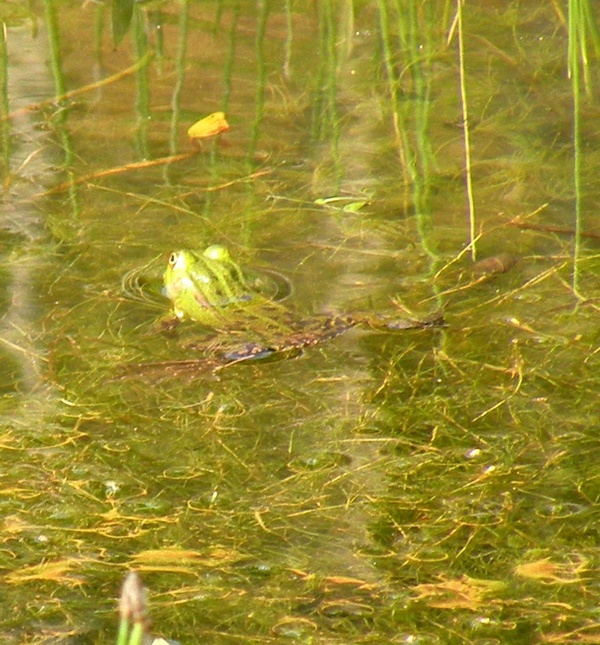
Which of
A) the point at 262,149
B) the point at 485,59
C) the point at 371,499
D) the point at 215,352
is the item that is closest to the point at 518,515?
the point at 371,499

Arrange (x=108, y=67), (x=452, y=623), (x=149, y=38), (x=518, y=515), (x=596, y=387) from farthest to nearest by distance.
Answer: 1. (x=149, y=38)
2. (x=108, y=67)
3. (x=596, y=387)
4. (x=518, y=515)
5. (x=452, y=623)

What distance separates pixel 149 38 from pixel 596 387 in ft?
10.9

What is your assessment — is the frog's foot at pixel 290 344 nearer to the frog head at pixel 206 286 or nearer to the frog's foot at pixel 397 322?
the frog's foot at pixel 397 322

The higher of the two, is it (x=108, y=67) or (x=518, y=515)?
(x=108, y=67)

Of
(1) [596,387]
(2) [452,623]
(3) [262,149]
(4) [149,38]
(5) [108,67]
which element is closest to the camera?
(2) [452,623]

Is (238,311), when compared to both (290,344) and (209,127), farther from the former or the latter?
(209,127)

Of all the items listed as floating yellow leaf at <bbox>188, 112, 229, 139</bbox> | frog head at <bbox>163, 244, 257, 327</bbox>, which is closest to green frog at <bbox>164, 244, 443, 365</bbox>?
frog head at <bbox>163, 244, 257, 327</bbox>

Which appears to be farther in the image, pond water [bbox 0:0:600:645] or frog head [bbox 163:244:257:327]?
frog head [bbox 163:244:257:327]

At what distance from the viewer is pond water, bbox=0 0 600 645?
2.31m

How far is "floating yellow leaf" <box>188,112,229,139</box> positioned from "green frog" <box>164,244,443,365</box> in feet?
3.44

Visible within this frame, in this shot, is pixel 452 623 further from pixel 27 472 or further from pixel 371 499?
pixel 27 472

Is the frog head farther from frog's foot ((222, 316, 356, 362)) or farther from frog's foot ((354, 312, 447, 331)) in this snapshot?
frog's foot ((354, 312, 447, 331))

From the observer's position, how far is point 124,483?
8.48 ft

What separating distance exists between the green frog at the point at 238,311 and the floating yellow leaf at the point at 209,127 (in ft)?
3.44
